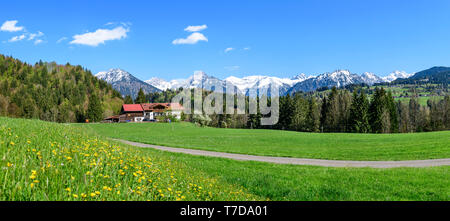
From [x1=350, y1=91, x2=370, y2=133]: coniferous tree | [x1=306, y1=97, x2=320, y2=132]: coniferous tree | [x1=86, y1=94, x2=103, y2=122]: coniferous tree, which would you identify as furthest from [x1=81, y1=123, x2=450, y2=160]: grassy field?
[x1=86, y1=94, x2=103, y2=122]: coniferous tree

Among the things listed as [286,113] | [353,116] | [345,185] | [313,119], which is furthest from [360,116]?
[345,185]

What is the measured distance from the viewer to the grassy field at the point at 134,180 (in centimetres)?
482

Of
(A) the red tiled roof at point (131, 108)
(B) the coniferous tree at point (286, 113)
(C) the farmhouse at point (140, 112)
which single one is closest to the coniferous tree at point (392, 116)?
(B) the coniferous tree at point (286, 113)

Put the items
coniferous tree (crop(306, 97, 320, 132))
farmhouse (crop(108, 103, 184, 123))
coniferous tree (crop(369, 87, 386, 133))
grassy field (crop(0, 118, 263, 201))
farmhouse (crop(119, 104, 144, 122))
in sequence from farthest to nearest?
farmhouse (crop(108, 103, 184, 123))
farmhouse (crop(119, 104, 144, 122))
coniferous tree (crop(306, 97, 320, 132))
coniferous tree (crop(369, 87, 386, 133))
grassy field (crop(0, 118, 263, 201))

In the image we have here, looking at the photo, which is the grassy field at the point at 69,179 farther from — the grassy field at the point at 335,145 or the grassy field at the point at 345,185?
the grassy field at the point at 335,145

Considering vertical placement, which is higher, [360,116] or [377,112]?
[377,112]

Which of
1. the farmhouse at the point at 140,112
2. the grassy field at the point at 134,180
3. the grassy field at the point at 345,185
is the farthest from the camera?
the farmhouse at the point at 140,112

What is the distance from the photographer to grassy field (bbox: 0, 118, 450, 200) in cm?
482

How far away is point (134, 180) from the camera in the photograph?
6230 mm

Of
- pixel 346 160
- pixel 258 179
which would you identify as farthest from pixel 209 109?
pixel 258 179

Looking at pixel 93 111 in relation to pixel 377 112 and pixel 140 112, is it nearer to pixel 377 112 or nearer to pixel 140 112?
pixel 140 112

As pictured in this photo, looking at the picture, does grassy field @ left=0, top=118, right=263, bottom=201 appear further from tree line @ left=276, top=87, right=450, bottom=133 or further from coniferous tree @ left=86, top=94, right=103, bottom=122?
coniferous tree @ left=86, top=94, right=103, bottom=122
